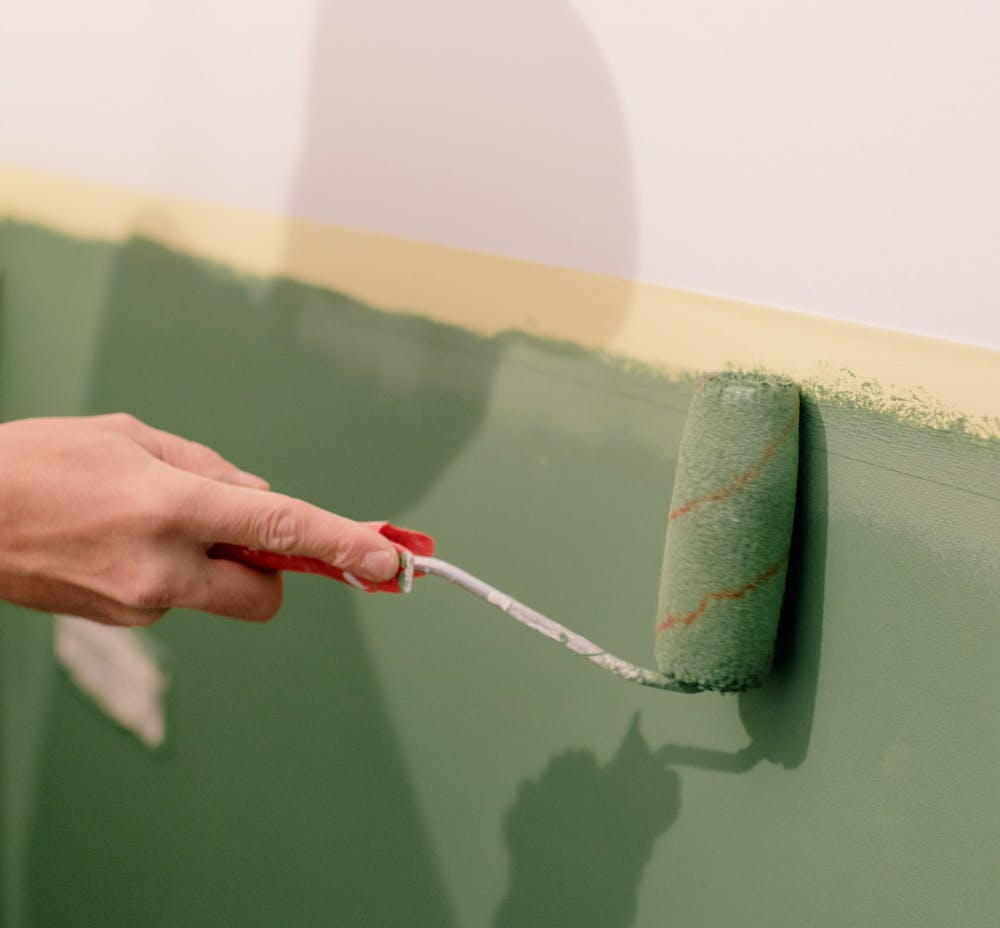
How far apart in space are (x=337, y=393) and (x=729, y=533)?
0.43 meters

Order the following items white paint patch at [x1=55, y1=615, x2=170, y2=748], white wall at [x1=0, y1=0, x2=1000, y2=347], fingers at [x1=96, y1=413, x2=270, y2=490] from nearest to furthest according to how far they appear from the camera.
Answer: white wall at [x1=0, y1=0, x2=1000, y2=347]
fingers at [x1=96, y1=413, x2=270, y2=490]
white paint patch at [x1=55, y1=615, x2=170, y2=748]

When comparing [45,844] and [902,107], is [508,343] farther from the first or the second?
[45,844]

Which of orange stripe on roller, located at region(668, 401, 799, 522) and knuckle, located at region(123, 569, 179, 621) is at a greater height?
orange stripe on roller, located at region(668, 401, 799, 522)

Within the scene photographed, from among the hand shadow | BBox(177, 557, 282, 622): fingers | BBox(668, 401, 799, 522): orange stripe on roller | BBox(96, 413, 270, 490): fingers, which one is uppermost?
BBox(668, 401, 799, 522): orange stripe on roller

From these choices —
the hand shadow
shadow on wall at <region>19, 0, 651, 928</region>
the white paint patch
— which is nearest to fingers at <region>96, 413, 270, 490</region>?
shadow on wall at <region>19, 0, 651, 928</region>

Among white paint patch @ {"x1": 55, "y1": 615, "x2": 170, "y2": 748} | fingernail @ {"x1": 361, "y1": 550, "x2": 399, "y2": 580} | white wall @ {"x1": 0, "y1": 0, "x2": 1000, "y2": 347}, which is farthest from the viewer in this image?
white paint patch @ {"x1": 55, "y1": 615, "x2": 170, "y2": 748}

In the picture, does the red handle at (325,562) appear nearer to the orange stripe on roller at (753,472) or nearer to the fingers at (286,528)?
the fingers at (286,528)

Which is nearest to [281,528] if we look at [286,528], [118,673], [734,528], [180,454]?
[286,528]

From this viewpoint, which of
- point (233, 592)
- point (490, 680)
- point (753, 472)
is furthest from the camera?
point (490, 680)

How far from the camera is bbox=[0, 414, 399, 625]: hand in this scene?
2.13 ft

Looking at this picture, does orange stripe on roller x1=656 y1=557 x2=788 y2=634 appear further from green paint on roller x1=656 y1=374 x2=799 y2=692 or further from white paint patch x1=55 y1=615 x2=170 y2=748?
white paint patch x1=55 y1=615 x2=170 y2=748

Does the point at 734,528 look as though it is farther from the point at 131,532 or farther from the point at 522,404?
the point at 131,532

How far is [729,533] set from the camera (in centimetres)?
59

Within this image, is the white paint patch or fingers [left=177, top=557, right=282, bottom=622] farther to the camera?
the white paint patch
